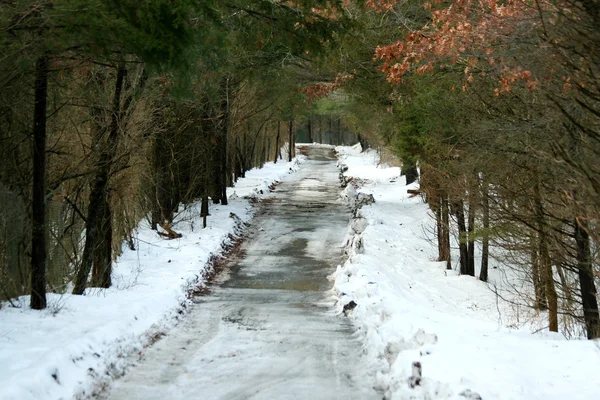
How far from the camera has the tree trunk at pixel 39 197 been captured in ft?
30.1

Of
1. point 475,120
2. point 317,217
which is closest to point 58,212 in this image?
point 475,120

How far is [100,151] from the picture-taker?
11.6 meters

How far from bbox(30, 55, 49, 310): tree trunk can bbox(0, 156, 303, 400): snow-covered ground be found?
34 cm

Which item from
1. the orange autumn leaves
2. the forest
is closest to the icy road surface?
the forest

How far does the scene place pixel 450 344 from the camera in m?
7.52

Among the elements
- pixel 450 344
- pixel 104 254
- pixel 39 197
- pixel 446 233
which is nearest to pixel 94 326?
pixel 39 197

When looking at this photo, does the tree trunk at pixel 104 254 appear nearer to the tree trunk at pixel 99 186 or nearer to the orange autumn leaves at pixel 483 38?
the tree trunk at pixel 99 186

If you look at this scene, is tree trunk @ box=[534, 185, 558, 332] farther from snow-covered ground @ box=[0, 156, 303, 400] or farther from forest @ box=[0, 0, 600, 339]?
Result: snow-covered ground @ box=[0, 156, 303, 400]

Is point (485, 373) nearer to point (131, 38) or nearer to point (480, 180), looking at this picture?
point (131, 38)

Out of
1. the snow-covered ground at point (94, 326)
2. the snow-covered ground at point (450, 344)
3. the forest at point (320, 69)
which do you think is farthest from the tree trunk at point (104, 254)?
the snow-covered ground at point (450, 344)

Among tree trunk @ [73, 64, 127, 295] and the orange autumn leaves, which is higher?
the orange autumn leaves

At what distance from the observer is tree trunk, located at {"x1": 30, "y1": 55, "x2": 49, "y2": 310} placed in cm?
917

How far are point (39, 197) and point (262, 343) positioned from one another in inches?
149

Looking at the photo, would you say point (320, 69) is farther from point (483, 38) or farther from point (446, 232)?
point (446, 232)
